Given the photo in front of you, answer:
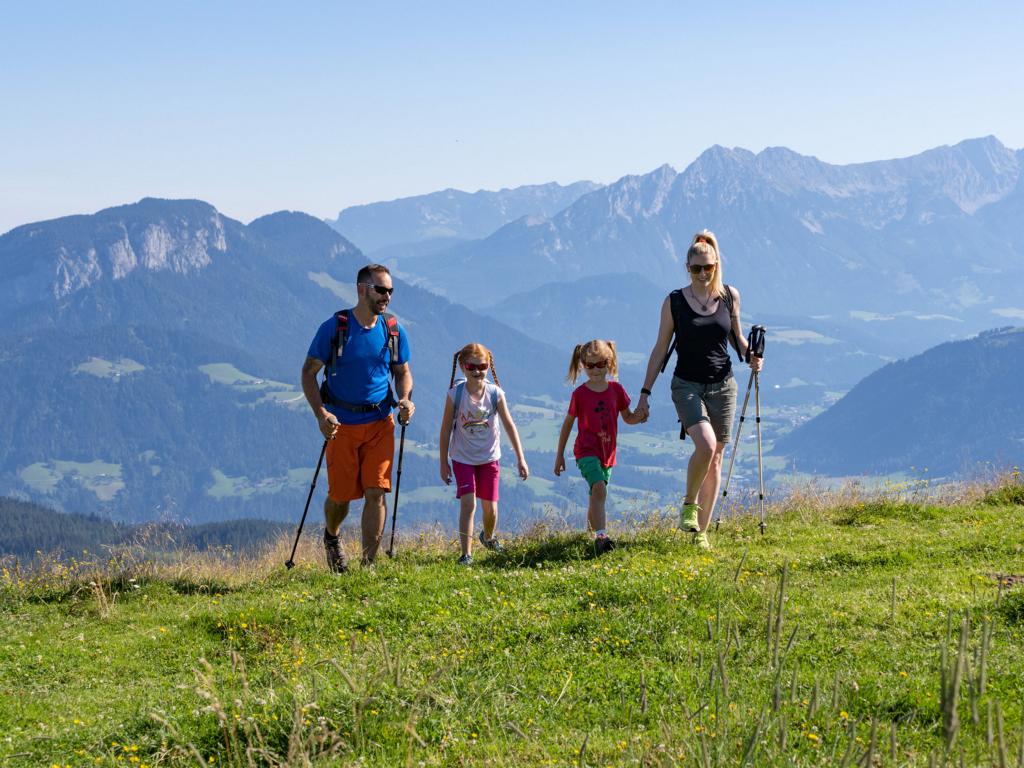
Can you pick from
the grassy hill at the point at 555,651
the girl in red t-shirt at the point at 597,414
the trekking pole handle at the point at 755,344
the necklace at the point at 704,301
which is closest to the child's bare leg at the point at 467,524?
the grassy hill at the point at 555,651

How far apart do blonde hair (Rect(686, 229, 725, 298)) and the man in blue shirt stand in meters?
2.99

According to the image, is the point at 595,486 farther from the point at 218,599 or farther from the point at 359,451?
the point at 218,599

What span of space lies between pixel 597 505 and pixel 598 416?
3.10ft

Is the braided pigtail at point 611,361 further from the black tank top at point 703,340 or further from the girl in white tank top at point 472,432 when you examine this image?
the girl in white tank top at point 472,432

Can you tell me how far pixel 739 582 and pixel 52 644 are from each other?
5844 mm

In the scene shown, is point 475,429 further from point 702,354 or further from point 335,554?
point 702,354

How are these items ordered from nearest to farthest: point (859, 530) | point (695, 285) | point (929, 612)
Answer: point (929, 612)
point (695, 285)
point (859, 530)

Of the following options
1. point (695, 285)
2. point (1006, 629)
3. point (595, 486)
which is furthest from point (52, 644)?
point (1006, 629)

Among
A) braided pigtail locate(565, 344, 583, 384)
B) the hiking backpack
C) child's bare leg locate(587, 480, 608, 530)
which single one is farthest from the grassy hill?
braided pigtail locate(565, 344, 583, 384)

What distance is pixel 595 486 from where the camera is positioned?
1077 centimetres

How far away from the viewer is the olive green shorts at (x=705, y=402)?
32.7ft

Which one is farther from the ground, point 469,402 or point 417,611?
point 469,402

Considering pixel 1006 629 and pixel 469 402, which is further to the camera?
pixel 469 402

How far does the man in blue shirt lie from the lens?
9.98 m
